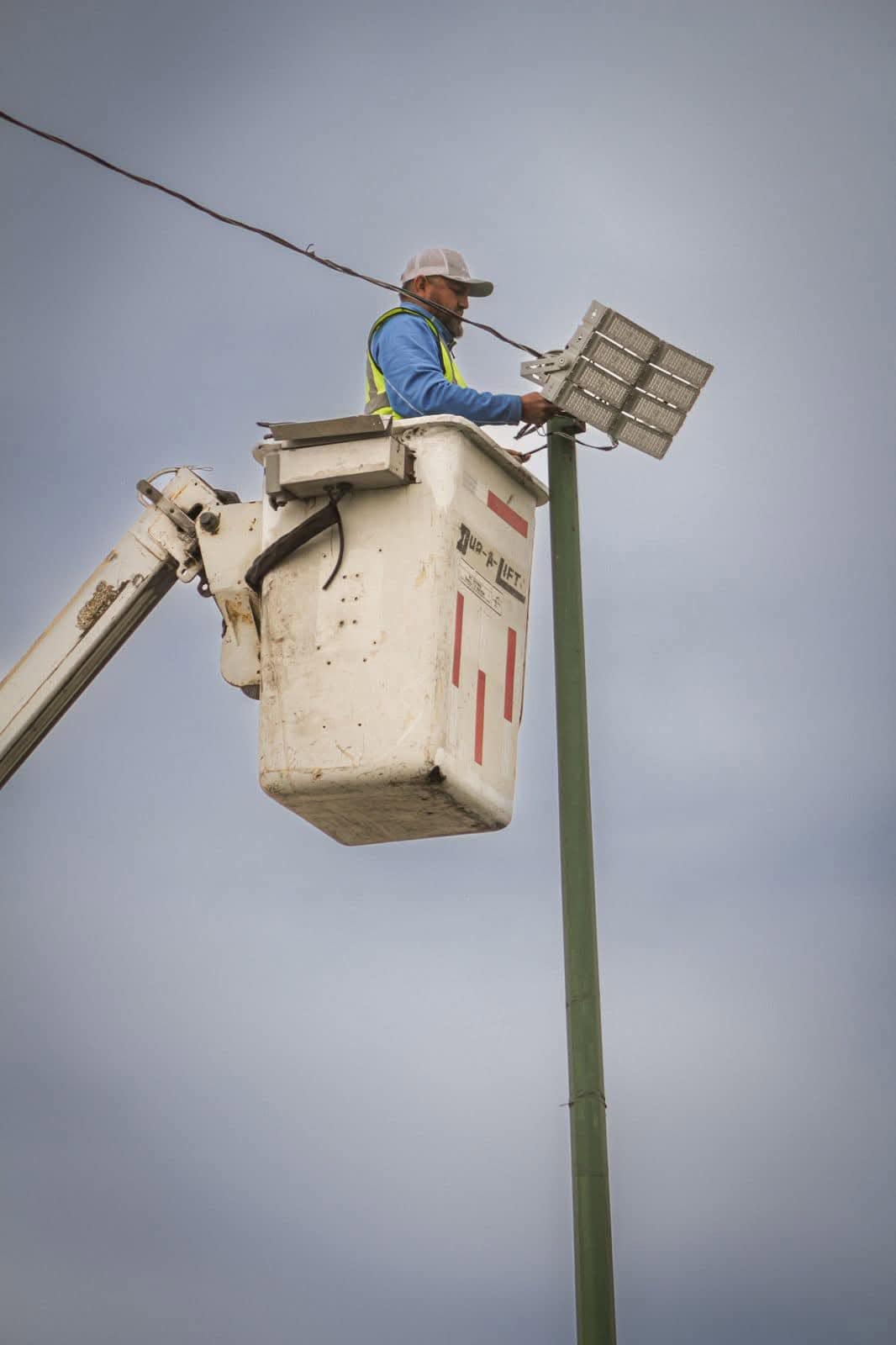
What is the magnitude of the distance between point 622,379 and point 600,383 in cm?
9

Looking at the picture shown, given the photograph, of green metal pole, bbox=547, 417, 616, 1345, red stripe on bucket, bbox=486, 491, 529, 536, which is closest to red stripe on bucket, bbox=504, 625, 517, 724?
green metal pole, bbox=547, 417, 616, 1345

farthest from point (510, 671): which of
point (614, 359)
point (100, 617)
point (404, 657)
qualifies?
point (100, 617)

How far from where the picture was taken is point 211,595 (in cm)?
809

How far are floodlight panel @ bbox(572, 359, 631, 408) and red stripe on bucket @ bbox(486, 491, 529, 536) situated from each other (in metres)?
0.56

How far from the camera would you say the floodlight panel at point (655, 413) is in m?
7.97

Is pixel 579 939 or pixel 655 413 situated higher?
pixel 655 413

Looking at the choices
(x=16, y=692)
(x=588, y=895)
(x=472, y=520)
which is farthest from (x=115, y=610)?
(x=588, y=895)

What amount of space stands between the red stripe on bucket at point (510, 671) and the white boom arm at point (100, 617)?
56.7 inches

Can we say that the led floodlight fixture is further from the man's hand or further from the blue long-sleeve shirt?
the blue long-sleeve shirt

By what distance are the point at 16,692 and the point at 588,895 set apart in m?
2.81

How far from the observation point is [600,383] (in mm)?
7926

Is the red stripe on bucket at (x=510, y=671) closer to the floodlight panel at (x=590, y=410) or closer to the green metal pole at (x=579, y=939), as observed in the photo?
the green metal pole at (x=579, y=939)

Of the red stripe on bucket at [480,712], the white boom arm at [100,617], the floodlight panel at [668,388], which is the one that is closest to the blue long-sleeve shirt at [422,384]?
the floodlight panel at [668,388]

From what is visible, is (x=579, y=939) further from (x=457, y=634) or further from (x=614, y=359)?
(x=614, y=359)
